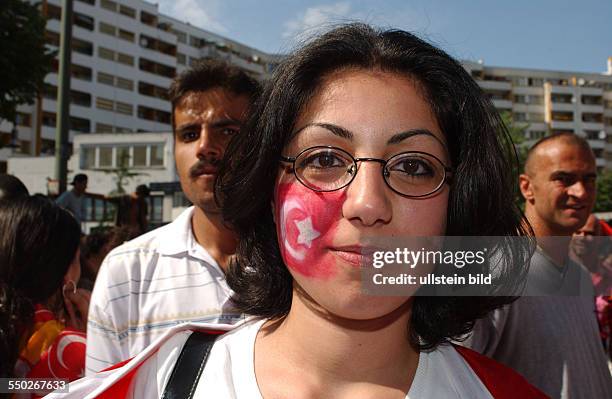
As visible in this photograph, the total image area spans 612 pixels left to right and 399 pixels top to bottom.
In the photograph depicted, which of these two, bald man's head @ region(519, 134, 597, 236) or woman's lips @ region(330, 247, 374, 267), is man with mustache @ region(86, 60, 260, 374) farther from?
bald man's head @ region(519, 134, 597, 236)

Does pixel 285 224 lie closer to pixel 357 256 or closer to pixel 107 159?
pixel 357 256

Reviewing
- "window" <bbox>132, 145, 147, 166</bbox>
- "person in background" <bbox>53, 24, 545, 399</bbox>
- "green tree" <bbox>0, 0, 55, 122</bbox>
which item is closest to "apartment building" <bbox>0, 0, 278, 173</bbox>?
"window" <bbox>132, 145, 147, 166</bbox>

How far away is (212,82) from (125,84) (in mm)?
63762

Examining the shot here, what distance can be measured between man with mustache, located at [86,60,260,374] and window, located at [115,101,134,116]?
62.2 metres

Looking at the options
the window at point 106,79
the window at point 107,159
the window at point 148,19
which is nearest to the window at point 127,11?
the window at point 148,19

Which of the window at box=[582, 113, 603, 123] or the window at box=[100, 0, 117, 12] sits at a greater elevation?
the window at box=[100, 0, 117, 12]

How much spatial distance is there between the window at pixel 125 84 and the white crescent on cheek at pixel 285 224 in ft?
212

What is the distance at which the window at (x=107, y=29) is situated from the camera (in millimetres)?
62188

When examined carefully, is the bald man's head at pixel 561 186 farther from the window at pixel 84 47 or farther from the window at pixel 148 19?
the window at pixel 148 19

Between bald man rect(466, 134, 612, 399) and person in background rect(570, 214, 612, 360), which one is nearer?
bald man rect(466, 134, 612, 399)

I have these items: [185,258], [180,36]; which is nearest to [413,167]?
[185,258]

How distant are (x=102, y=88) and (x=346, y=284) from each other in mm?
63410

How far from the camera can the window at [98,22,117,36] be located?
62.2m

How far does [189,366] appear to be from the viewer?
5.61ft
